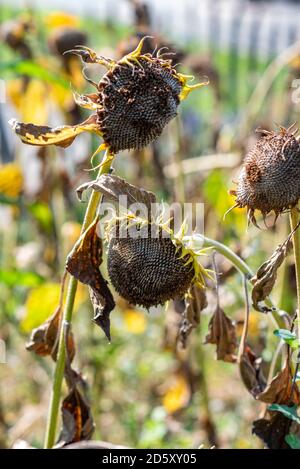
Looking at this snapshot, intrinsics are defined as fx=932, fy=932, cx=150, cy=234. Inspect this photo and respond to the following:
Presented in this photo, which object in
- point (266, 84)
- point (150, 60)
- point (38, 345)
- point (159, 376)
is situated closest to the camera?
point (150, 60)

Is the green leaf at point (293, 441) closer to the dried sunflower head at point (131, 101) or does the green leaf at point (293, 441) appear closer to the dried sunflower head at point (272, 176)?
the dried sunflower head at point (272, 176)

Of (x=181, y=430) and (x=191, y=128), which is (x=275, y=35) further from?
(x=181, y=430)

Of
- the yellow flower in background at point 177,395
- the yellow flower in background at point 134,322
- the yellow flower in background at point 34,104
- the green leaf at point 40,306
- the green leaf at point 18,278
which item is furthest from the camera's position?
the yellow flower in background at point 34,104

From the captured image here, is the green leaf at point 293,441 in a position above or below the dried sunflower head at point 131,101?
below

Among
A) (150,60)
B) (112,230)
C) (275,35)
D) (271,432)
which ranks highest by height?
(150,60)

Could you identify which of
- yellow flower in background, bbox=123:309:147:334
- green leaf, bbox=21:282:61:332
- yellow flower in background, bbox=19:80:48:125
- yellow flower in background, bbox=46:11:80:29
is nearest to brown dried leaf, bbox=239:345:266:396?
green leaf, bbox=21:282:61:332

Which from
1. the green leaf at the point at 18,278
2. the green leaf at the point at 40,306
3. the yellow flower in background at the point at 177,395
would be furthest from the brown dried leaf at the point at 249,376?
the yellow flower in background at the point at 177,395

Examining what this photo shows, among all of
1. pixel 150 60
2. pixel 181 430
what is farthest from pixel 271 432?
pixel 181 430
